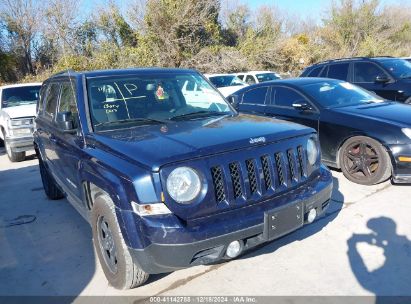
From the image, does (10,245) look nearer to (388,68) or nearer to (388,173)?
(388,173)

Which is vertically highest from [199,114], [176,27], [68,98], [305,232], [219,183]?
[176,27]

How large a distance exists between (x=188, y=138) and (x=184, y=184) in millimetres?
473

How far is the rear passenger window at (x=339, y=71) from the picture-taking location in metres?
8.94

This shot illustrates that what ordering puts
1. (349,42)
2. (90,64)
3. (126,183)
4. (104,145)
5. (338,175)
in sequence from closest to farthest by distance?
(126,183)
(104,145)
(338,175)
(90,64)
(349,42)

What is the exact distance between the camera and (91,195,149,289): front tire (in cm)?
293

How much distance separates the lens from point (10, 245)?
425 cm

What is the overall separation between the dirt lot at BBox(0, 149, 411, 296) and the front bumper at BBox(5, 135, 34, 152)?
3.91 metres

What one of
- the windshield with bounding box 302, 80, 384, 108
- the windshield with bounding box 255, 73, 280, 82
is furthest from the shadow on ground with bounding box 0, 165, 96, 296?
the windshield with bounding box 255, 73, 280, 82

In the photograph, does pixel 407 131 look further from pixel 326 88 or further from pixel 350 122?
pixel 326 88

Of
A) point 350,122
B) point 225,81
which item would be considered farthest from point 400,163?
point 225,81

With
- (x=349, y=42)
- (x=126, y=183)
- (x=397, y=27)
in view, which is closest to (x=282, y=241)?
(x=126, y=183)

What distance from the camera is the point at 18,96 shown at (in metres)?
9.77

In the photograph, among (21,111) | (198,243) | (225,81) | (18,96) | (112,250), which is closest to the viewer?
(198,243)

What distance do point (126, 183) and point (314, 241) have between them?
82.5 inches
